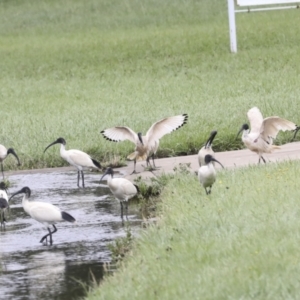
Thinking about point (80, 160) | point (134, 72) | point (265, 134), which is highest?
point (134, 72)

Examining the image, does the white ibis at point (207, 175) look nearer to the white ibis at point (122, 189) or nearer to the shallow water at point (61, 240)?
the shallow water at point (61, 240)

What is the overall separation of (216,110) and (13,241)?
733 cm

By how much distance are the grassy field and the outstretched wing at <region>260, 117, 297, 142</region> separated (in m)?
1.96

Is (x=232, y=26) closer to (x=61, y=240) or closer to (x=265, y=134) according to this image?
(x=265, y=134)

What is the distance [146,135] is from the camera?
11125mm

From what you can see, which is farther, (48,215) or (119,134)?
(119,134)

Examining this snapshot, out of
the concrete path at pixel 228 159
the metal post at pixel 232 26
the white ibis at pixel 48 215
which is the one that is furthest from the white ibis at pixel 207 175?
the metal post at pixel 232 26

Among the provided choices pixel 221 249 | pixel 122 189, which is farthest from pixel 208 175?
pixel 221 249

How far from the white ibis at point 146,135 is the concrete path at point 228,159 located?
0.20m

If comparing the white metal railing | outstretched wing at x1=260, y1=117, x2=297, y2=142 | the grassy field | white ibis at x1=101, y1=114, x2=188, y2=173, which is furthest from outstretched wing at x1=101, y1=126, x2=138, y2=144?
the white metal railing

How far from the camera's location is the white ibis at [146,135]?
429 inches

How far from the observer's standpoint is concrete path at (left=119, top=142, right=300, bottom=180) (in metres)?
10.8

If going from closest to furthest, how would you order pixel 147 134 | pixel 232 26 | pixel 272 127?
pixel 272 127 → pixel 147 134 → pixel 232 26

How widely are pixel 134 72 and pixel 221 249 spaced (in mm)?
16406
